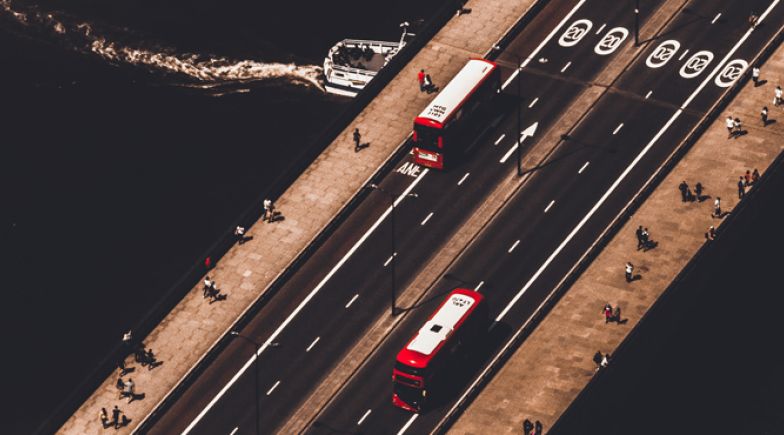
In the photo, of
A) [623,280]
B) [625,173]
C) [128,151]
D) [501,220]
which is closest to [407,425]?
[623,280]

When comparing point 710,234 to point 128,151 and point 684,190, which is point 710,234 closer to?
point 684,190

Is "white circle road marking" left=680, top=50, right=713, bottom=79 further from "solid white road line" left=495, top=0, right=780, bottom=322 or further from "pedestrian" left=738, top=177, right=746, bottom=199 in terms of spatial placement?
"pedestrian" left=738, top=177, right=746, bottom=199

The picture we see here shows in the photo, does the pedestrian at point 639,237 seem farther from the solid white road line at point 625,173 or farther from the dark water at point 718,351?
the dark water at point 718,351

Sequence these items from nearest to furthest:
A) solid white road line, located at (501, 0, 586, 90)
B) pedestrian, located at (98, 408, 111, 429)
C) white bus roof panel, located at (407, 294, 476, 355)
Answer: white bus roof panel, located at (407, 294, 476, 355) < pedestrian, located at (98, 408, 111, 429) < solid white road line, located at (501, 0, 586, 90)

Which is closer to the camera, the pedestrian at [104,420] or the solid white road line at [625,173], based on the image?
the pedestrian at [104,420]

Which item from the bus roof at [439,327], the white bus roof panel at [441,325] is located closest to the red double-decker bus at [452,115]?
the bus roof at [439,327]

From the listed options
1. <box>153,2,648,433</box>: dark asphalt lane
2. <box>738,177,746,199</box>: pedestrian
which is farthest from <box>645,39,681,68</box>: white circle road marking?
<box>738,177,746,199</box>: pedestrian

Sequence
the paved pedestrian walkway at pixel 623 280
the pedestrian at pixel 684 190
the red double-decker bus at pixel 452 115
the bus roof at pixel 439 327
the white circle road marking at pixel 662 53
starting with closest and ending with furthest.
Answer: the bus roof at pixel 439 327, the paved pedestrian walkway at pixel 623 280, the pedestrian at pixel 684 190, the red double-decker bus at pixel 452 115, the white circle road marking at pixel 662 53

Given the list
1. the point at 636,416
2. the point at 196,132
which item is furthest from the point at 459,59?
the point at 636,416
